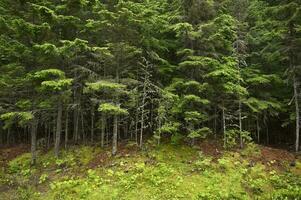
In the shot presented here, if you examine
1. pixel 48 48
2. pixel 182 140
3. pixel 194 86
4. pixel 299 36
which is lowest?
pixel 182 140

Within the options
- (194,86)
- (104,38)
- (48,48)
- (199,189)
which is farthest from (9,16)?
(199,189)

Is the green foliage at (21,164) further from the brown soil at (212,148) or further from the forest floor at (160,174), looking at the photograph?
the brown soil at (212,148)

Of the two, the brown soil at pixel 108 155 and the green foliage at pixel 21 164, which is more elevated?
the brown soil at pixel 108 155

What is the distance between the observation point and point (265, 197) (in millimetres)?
17062

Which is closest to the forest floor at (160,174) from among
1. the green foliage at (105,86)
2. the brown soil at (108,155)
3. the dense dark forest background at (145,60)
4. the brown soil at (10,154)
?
the brown soil at (108,155)

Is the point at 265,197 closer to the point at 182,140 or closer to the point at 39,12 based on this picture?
the point at 182,140

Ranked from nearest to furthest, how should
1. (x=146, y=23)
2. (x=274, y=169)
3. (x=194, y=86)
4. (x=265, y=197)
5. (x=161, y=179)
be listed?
(x=265, y=197), (x=161, y=179), (x=274, y=169), (x=194, y=86), (x=146, y=23)

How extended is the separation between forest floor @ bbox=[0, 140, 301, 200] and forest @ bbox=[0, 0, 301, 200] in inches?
2.7

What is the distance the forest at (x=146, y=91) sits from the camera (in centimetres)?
1861

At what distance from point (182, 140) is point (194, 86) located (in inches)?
158

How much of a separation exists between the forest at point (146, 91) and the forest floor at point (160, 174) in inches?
2.7

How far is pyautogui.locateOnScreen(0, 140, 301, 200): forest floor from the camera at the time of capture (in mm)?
17266

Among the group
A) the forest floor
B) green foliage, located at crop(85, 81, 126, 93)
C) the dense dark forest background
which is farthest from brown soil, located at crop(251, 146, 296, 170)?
green foliage, located at crop(85, 81, 126, 93)

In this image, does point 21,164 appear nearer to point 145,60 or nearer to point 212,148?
point 145,60
